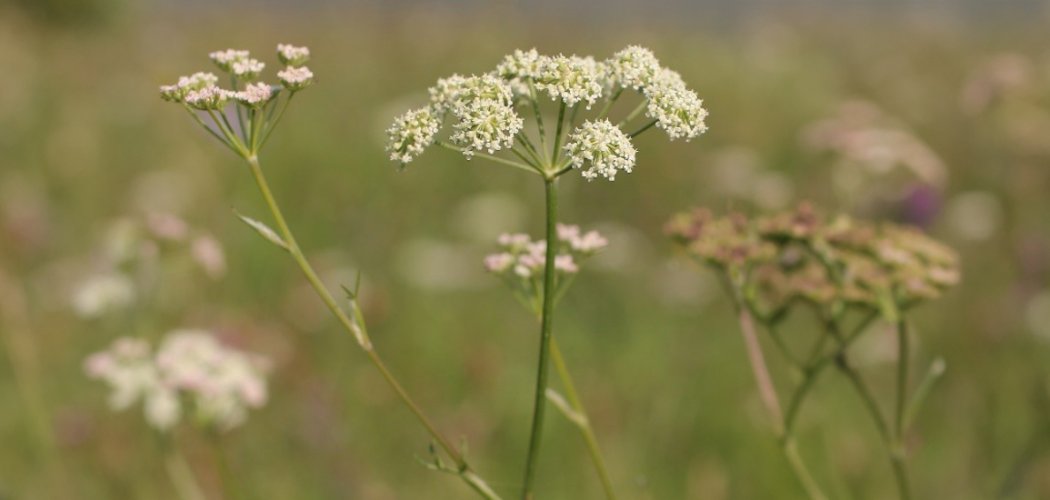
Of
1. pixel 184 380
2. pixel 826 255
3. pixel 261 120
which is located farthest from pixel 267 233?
pixel 826 255

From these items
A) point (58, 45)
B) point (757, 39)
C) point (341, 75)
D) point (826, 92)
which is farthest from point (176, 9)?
point (826, 92)

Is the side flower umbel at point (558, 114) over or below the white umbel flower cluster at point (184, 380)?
below

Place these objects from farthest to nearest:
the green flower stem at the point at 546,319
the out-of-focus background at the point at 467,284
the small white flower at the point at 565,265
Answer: the out-of-focus background at the point at 467,284, the small white flower at the point at 565,265, the green flower stem at the point at 546,319

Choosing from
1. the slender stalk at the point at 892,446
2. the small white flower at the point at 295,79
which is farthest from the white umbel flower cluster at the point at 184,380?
the slender stalk at the point at 892,446

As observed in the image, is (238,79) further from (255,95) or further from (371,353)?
(371,353)

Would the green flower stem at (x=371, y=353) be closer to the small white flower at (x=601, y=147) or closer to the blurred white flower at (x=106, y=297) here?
the small white flower at (x=601, y=147)

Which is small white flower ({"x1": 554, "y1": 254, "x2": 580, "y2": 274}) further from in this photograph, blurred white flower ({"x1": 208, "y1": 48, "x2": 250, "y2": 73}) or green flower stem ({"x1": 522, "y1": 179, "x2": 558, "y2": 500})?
blurred white flower ({"x1": 208, "y1": 48, "x2": 250, "y2": 73})

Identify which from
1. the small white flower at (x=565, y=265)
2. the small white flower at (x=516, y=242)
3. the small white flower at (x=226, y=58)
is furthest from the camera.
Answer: the small white flower at (x=516, y=242)
